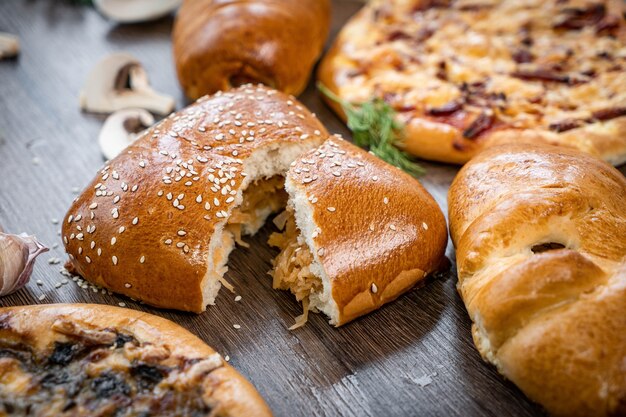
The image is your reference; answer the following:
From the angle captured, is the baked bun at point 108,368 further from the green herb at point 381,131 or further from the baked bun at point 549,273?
the green herb at point 381,131

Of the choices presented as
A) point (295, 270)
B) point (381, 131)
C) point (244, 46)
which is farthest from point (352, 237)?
point (244, 46)

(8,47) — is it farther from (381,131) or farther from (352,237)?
(352,237)

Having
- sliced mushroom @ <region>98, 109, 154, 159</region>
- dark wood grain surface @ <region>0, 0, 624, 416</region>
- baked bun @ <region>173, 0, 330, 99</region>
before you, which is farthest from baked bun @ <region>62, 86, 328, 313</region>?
baked bun @ <region>173, 0, 330, 99</region>

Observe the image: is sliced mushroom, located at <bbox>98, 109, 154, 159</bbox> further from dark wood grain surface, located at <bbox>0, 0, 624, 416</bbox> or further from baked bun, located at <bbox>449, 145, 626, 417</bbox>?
baked bun, located at <bbox>449, 145, 626, 417</bbox>

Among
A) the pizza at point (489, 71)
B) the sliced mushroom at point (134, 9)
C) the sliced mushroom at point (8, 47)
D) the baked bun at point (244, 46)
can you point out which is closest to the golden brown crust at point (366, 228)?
the pizza at point (489, 71)

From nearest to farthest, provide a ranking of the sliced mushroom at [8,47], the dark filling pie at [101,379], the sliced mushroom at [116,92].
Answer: the dark filling pie at [101,379]
the sliced mushroom at [116,92]
the sliced mushroom at [8,47]

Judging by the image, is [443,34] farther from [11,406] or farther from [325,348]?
[11,406]
